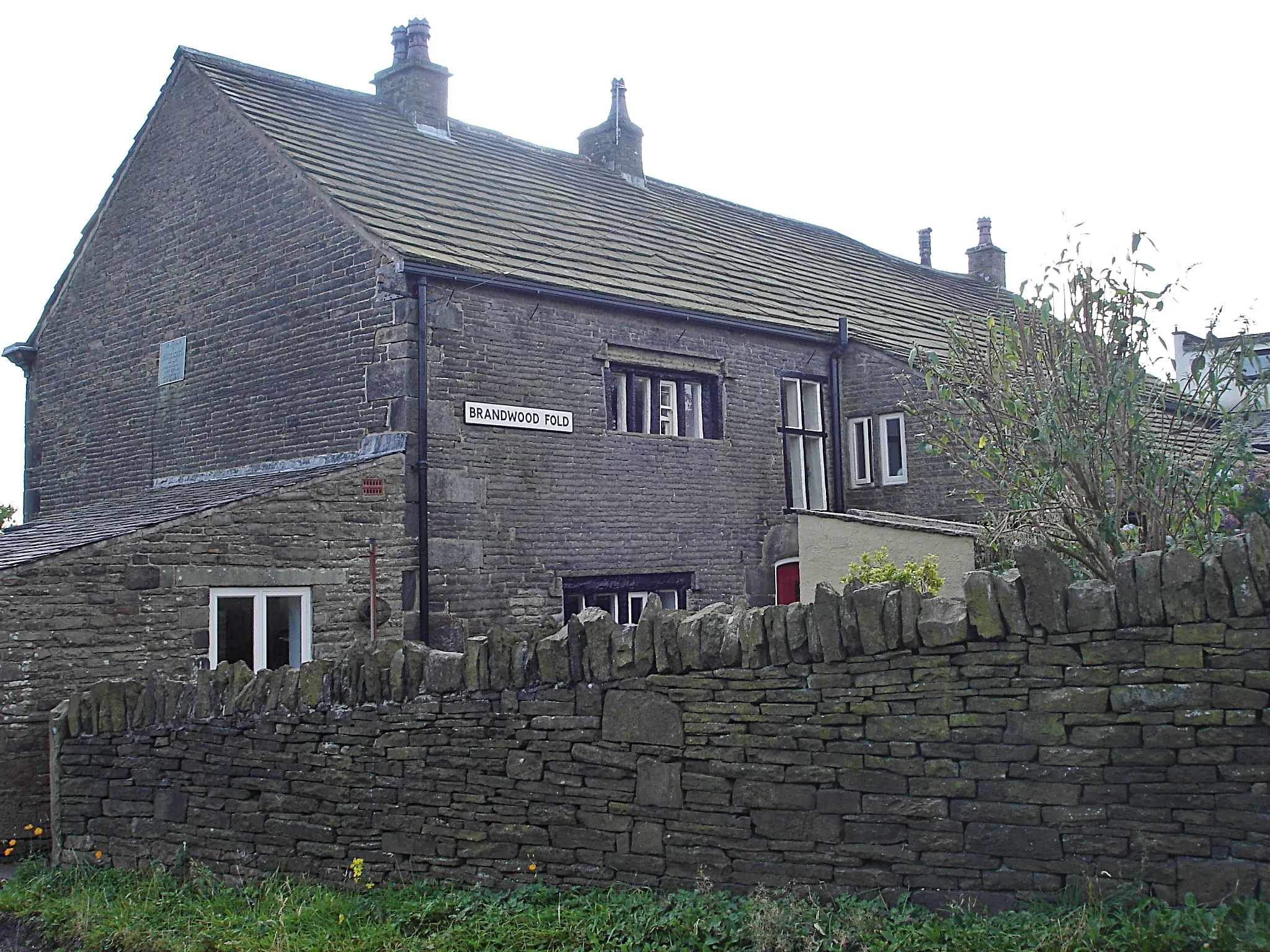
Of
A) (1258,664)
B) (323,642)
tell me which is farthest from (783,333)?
(1258,664)

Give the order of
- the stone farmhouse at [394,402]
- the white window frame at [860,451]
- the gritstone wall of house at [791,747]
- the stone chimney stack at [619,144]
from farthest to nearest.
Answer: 1. the stone chimney stack at [619,144]
2. the white window frame at [860,451]
3. the stone farmhouse at [394,402]
4. the gritstone wall of house at [791,747]

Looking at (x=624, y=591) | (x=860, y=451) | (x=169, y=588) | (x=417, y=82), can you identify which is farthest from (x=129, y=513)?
(x=860, y=451)

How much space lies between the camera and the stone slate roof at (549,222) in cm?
1474

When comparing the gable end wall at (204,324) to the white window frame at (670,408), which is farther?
the white window frame at (670,408)

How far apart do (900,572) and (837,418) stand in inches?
241

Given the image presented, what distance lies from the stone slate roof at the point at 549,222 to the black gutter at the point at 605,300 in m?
0.09

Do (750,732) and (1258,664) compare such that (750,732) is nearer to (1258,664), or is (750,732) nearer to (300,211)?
(1258,664)

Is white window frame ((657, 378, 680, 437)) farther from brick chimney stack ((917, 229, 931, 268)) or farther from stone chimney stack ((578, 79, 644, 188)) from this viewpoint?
brick chimney stack ((917, 229, 931, 268))

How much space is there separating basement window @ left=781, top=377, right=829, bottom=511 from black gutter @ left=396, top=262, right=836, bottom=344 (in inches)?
28.2

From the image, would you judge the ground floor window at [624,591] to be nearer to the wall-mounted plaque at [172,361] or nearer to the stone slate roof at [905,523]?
the stone slate roof at [905,523]

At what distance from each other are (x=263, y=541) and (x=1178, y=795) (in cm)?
860

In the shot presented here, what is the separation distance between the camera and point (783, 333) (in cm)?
1723

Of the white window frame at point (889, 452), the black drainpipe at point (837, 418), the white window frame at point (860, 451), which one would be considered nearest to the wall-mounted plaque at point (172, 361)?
the black drainpipe at point (837, 418)

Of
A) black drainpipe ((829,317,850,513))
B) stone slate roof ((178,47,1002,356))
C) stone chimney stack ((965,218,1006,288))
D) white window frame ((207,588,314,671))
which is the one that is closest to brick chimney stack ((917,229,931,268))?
stone chimney stack ((965,218,1006,288))
